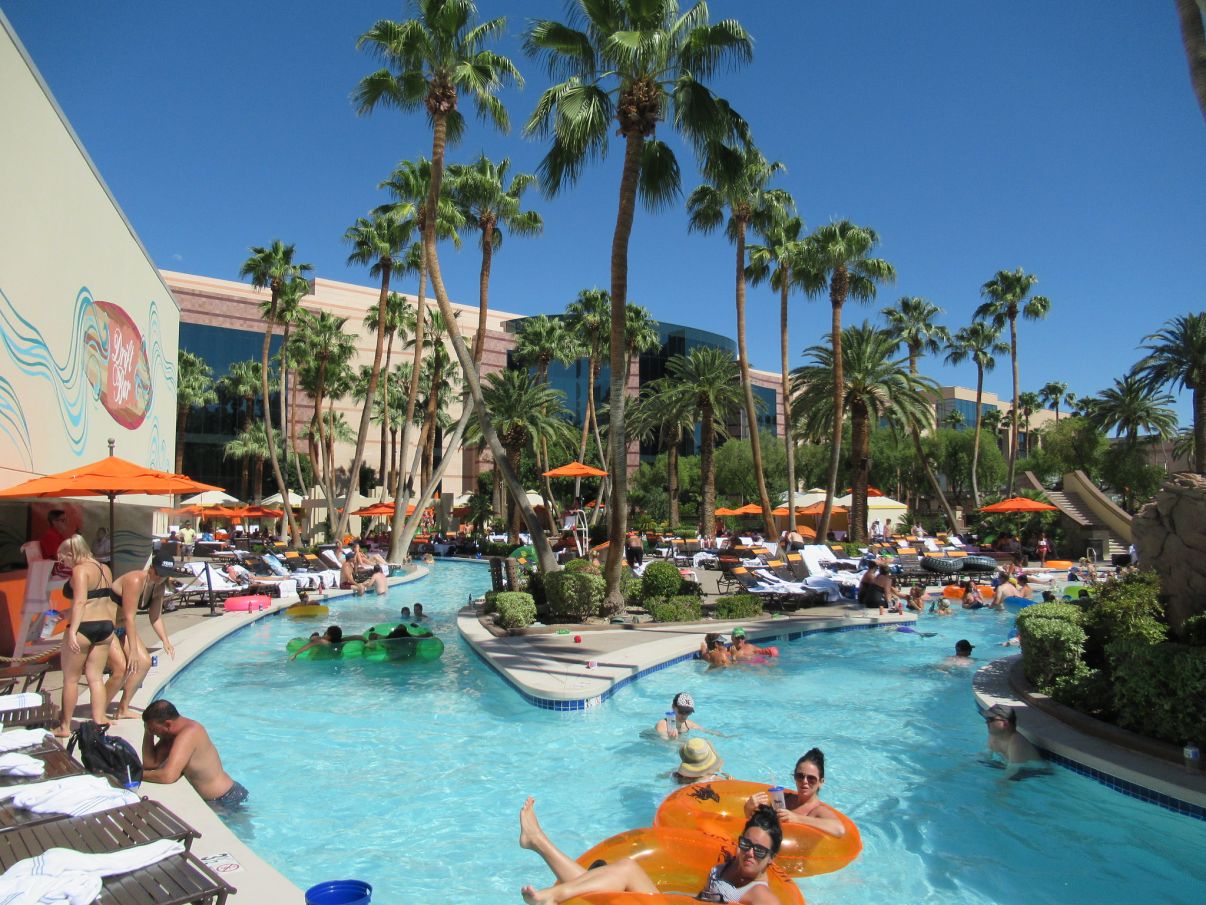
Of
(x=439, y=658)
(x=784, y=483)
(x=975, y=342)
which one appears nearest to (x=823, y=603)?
(x=439, y=658)

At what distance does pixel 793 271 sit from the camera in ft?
94.3

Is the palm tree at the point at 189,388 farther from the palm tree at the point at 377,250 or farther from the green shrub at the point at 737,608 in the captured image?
the green shrub at the point at 737,608

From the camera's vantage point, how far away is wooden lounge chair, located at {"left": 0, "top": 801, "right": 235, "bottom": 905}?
3.43 meters

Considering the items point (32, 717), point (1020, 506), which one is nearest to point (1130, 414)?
point (1020, 506)

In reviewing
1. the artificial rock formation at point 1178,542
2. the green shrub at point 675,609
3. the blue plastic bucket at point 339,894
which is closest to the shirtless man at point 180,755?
the blue plastic bucket at point 339,894

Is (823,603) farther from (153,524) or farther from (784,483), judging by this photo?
(784,483)

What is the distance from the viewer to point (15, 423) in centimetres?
1084

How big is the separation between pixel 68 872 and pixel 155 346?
64.1ft

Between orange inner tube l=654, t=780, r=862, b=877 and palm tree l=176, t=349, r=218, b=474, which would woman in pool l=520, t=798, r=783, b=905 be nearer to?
orange inner tube l=654, t=780, r=862, b=877

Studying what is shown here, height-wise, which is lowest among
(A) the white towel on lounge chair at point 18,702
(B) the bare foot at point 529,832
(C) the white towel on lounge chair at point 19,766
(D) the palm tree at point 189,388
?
(B) the bare foot at point 529,832

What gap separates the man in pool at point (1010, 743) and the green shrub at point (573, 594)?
25.2 feet

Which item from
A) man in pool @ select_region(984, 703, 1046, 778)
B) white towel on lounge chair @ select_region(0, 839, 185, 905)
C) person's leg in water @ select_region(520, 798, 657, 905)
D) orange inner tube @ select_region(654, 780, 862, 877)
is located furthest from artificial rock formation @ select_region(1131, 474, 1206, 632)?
white towel on lounge chair @ select_region(0, 839, 185, 905)

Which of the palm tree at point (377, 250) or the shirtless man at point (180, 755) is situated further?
the palm tree at point (377, 250)

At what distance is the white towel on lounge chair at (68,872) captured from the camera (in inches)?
126
